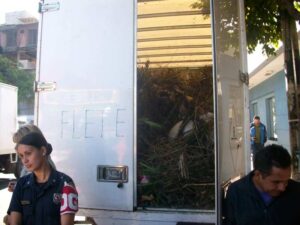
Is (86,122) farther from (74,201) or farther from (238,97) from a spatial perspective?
(238,97)

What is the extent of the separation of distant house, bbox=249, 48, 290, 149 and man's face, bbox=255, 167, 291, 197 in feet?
32.4

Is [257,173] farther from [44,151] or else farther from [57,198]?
[44,151]

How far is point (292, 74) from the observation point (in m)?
5.15

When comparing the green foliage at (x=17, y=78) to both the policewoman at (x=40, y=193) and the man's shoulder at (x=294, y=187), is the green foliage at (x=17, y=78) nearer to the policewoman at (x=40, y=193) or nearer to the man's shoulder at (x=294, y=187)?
the policewoman at (x=40, y=193)

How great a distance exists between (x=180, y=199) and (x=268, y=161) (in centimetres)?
143

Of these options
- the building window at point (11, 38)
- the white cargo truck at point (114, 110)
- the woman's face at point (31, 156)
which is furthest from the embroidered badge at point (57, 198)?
the building window at point (11, 38)

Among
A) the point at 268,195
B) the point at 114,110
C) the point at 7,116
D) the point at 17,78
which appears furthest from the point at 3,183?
the point at 17,78

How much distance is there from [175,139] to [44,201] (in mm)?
1899

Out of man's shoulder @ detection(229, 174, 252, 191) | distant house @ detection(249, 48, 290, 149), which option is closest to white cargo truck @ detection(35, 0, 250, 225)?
man's shoulder @ detection(229, 174, 252, 191)

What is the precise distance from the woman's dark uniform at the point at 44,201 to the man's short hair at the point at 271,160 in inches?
46.9

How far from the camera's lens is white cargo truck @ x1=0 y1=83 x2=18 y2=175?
1097cm

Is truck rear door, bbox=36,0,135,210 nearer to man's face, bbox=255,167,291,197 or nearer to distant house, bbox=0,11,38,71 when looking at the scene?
man's face, bbox=255,167,291,197

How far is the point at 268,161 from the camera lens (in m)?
2.47

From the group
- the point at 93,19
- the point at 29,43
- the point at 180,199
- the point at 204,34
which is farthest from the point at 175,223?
the point at 29,43
